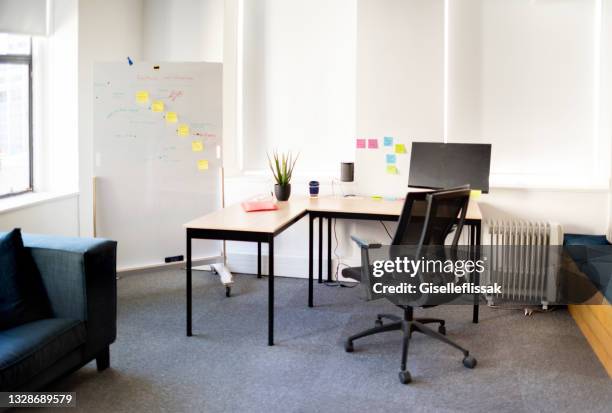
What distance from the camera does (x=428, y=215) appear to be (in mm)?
3217

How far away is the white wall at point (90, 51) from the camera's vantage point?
16.1ft

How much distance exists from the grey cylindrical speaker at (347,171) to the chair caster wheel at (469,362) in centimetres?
199

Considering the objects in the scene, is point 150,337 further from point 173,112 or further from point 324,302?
point 173,112

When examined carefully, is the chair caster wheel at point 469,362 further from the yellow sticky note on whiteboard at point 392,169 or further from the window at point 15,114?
the window at point 15,114

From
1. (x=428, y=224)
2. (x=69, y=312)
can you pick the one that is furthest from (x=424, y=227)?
(x=69, y=312)

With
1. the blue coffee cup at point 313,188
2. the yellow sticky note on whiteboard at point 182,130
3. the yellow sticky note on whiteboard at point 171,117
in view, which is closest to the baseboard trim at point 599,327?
the blue coffee cup at point 313,188

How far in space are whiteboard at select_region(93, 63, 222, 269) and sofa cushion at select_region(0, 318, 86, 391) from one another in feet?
6.80

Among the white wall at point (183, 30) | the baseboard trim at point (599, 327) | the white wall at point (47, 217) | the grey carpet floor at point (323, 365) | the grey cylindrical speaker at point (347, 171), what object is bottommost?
the grey carpet floor at point (323, 365)

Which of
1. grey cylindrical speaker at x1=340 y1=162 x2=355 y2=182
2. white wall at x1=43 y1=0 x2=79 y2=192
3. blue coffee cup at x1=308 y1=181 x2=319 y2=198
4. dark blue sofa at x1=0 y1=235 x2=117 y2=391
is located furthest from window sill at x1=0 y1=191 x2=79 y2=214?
grey cylindrical speaker at x1=340 y1=162 x2=355 y2=182

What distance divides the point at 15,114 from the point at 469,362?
392 cm

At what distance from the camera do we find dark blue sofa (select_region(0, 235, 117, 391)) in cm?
274

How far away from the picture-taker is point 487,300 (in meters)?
4.66

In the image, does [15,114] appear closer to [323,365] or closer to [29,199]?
[29,199]

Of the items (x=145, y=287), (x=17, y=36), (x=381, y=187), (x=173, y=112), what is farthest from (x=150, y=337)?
(x=17, y=36)
